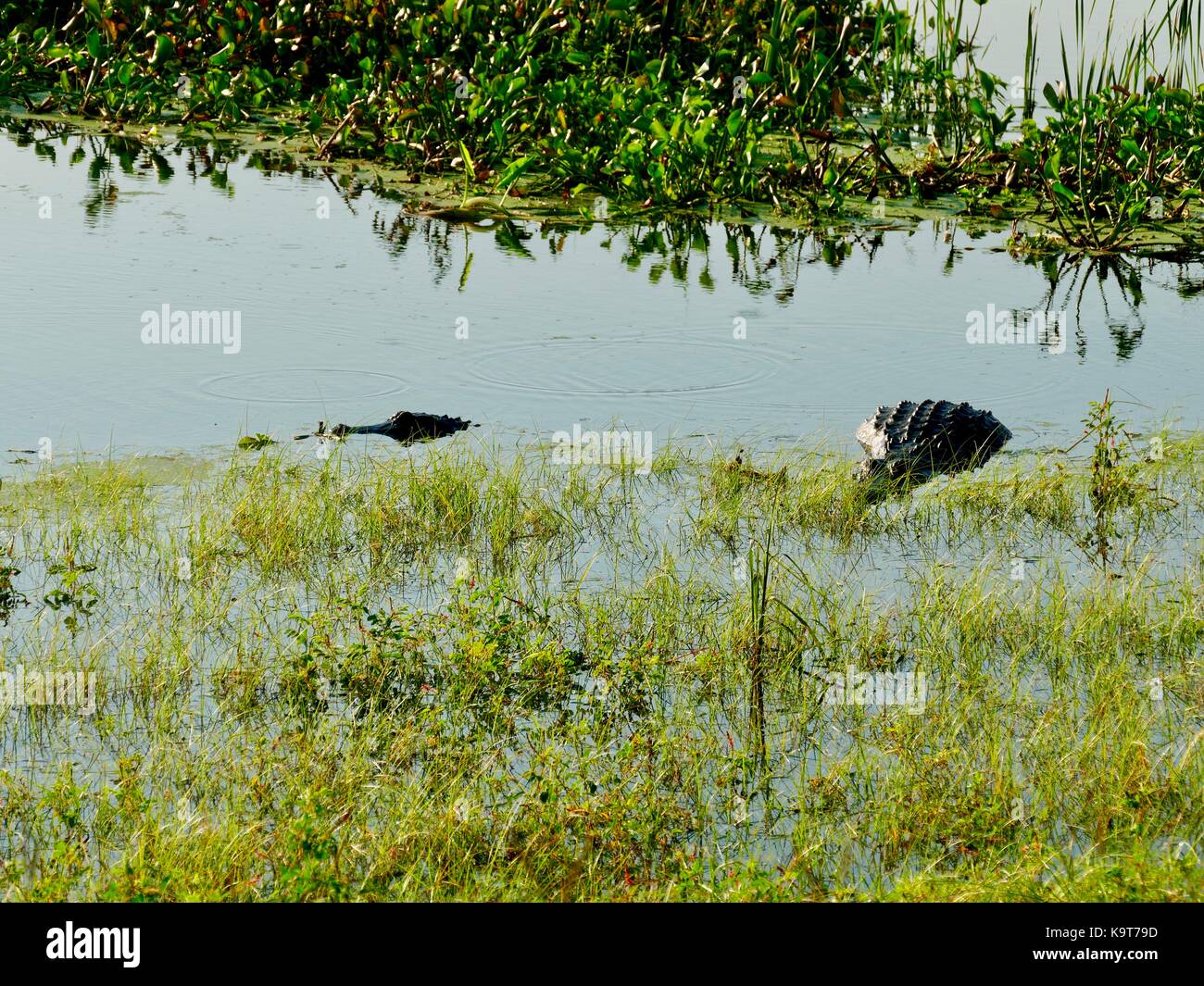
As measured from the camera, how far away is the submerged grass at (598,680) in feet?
11.7

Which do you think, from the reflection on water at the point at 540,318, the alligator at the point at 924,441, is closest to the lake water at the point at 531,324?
the reflection on water at the point at 540,318

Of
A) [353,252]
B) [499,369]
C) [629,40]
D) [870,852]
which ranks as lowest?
[870,852]

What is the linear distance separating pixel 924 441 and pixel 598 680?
273 cm

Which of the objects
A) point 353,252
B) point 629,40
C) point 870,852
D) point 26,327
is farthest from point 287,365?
point 629,40

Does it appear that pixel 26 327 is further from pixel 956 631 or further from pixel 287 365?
pixel 956 631

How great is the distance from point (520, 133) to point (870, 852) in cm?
923

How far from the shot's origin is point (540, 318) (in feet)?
29.0

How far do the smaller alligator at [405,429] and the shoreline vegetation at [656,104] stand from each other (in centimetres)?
446

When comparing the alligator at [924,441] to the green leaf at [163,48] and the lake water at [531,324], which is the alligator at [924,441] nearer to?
the lake water at [531,324]

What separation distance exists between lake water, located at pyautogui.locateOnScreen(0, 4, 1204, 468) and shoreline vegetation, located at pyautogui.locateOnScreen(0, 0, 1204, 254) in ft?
1.61

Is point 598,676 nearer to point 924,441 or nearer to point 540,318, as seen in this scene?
point 924,441

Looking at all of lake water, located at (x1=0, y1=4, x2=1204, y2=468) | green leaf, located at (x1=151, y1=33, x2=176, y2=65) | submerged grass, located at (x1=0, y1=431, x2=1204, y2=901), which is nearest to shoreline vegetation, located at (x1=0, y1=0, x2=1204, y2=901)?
submerged grass, located at (x1=0, y1=431, x2=1204, y2=901)

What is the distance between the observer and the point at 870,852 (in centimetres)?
369
